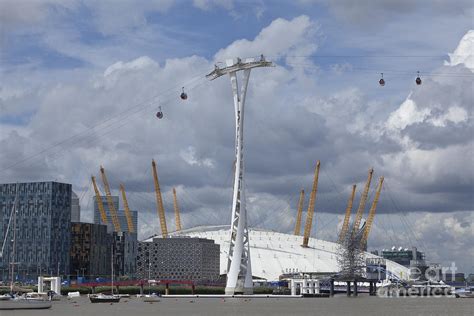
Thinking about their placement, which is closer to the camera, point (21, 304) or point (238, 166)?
point (21, 304)

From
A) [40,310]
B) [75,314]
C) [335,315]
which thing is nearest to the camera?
[335,315]

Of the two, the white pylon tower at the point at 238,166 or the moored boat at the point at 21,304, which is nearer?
the moored boat at the point at 21,304

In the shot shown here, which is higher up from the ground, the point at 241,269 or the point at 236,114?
the point at 236,114

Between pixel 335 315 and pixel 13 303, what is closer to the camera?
pixel 335 315

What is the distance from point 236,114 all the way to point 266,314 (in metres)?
53.7

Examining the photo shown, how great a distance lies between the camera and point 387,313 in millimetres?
141875

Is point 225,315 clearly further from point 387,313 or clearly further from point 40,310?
point 40,310

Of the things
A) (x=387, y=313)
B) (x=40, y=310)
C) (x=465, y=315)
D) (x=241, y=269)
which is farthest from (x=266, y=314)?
(x=241, y=269)

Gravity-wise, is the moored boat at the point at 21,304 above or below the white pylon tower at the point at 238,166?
below

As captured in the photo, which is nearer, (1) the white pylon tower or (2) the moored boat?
(2) the moored boat

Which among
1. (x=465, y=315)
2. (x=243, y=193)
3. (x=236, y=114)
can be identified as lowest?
(x=465, y=315)

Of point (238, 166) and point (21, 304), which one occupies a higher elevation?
point (238, 166)

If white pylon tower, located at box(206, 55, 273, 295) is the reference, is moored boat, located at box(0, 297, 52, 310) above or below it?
below

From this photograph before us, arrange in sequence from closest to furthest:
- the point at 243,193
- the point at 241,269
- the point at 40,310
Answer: the point at 40,310, the point at 243,193, the point at 241,269
